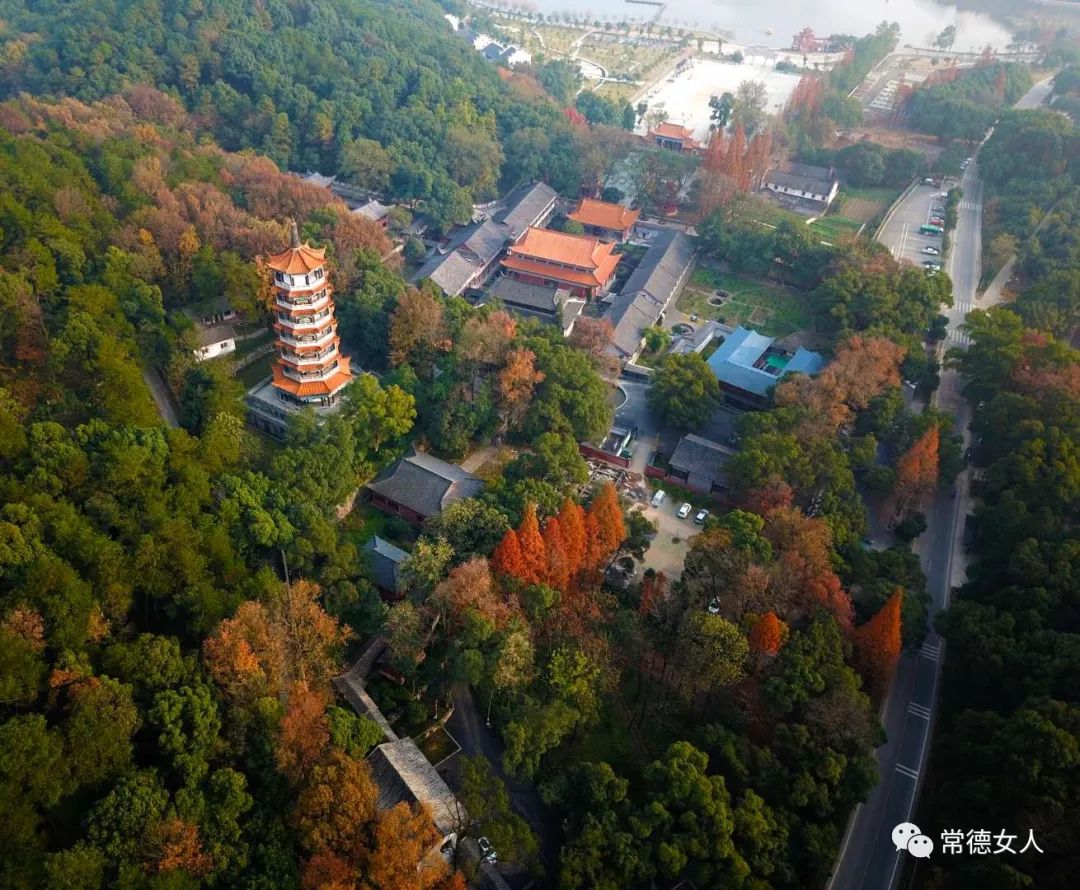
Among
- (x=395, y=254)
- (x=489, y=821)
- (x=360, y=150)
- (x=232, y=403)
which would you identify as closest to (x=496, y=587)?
(x=489, y=821)

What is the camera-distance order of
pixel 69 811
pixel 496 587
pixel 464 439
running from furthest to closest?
pixel 464 439 → pixel 496 587 → pixel 69 811

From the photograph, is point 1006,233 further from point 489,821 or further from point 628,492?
point 489,821

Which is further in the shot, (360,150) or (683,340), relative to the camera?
(360,150)

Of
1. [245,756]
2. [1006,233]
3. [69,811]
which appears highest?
[1006,233]

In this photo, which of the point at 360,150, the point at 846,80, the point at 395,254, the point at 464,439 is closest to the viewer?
the point at 464,439

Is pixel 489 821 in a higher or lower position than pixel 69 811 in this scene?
higher

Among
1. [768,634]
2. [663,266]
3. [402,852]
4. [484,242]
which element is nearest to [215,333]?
[484,242]

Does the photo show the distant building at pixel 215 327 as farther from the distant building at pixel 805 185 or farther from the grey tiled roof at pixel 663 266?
the distant building at pixel 805 185

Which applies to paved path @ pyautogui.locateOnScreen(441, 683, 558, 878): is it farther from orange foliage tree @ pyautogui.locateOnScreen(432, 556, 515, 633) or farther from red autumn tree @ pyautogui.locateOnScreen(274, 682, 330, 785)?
red autumn tree @ pyautogui.locateOnScreen(274, 682, 330, 785)
